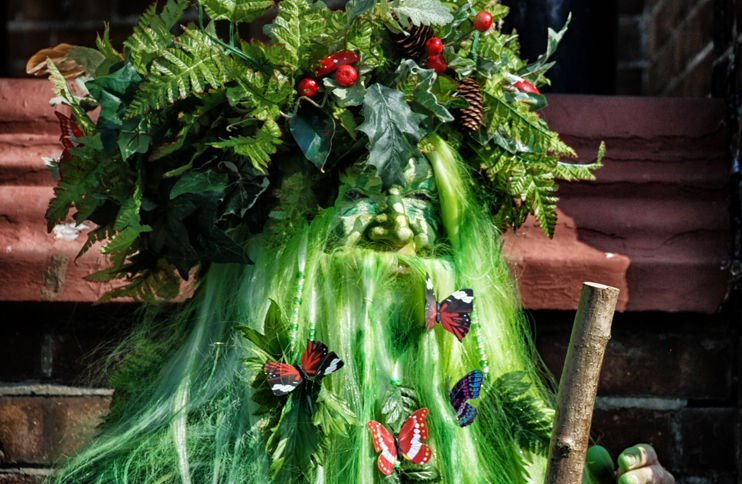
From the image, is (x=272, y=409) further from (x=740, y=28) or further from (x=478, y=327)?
(x=740, y=28)

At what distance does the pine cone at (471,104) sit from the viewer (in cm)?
93

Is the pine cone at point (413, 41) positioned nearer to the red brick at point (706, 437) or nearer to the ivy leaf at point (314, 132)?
the ivy leaf at point (314, 132)

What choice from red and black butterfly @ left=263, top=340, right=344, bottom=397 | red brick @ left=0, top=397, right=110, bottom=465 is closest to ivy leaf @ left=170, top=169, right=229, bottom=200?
red and black butterfly @ left=263, top=340, right=344, bottom=397

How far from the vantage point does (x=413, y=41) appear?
883mm

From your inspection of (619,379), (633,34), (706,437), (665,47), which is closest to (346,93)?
(619,379)

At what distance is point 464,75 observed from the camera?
0.93 meters

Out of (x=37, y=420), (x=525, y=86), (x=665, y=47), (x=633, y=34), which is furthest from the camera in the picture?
(x=633, y=34)

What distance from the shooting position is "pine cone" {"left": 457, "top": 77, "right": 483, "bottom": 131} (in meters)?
0.93

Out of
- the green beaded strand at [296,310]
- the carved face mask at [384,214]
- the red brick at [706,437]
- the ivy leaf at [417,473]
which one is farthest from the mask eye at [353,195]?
the red brick at [706,437]

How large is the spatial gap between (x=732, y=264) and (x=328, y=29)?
33.2 inches

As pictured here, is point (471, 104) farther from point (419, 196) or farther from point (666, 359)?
point (666, 359)

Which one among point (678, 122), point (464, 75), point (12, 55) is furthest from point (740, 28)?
point (12, 55)

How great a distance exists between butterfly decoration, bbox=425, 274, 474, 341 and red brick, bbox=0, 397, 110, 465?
689 millimetres

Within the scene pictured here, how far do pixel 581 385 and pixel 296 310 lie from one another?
0.34 m
